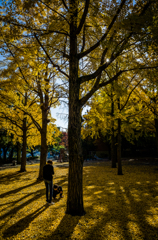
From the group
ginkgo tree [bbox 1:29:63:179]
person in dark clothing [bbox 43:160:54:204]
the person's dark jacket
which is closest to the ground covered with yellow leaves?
person in dark clothing [bbox 43:160:54:204]

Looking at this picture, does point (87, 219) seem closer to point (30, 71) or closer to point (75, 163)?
point (75, 163)

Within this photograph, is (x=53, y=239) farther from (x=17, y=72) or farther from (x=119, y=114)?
(x=17, y=72)

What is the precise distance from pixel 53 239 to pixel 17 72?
854 cm

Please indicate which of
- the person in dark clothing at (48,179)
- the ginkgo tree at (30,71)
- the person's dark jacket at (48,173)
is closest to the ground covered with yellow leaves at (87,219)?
the person in dark clothing at (48,179)

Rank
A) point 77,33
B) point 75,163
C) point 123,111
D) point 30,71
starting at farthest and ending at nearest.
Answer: point 123,111 < point 30,71 < point 77,33 < point 75,163

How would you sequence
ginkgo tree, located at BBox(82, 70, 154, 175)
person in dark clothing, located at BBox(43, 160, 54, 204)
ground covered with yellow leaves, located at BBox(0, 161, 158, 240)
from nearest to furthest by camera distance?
ground covered with yellow leaves, located at BBox(0, 161, 158, 240) → person in dark clothing, located at BBox(43, 160, 54, 204) → ginkgo tree, located at BBox(82, 70, 154, 175)

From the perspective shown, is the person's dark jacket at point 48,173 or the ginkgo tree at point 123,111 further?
the ginkgo tree at point 123,111

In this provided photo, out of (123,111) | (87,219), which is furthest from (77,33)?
(123,111)

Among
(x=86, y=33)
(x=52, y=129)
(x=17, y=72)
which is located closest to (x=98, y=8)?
(x=86, y=33)

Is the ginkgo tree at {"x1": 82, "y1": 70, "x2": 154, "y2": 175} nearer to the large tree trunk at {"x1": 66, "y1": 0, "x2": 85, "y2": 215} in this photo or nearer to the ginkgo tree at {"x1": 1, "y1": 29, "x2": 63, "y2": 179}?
the ginkgo tree at {"x1": 1, "y1": 29, "x2": 63, "y2": 179}

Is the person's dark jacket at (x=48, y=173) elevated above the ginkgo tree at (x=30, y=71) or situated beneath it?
situated beneath

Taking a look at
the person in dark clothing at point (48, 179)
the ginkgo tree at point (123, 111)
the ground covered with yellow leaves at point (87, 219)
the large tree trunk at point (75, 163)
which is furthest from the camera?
the ginkgo tree at point (123, 111)

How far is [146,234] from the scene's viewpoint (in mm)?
3203

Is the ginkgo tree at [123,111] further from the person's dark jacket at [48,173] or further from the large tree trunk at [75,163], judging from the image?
the large tree trunk at [75,163]
